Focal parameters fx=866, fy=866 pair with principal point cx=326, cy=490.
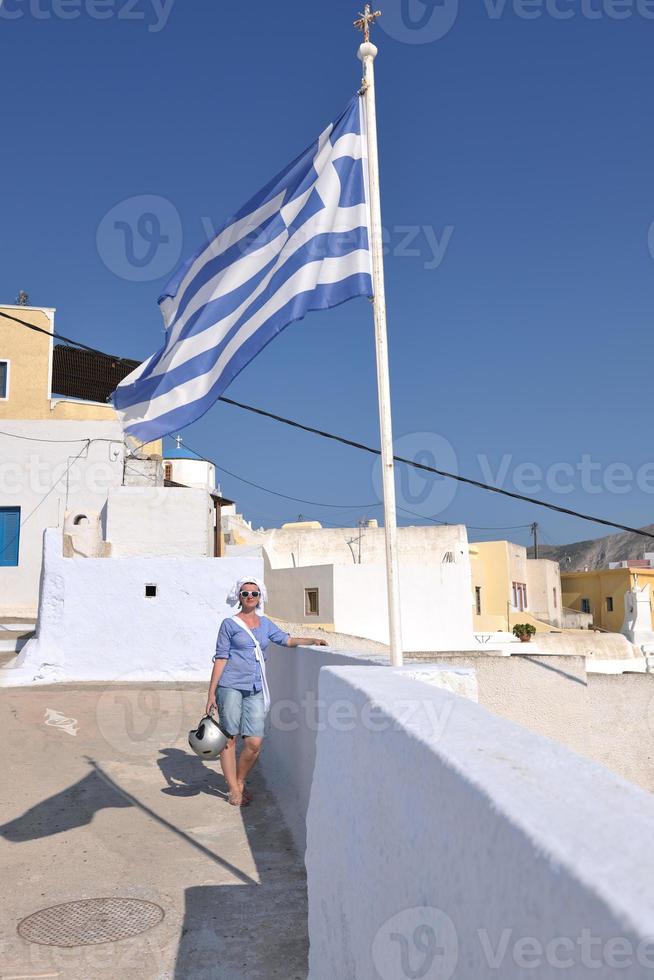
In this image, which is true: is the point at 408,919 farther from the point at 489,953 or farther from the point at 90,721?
the point at 90,721

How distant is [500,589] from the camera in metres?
44.1

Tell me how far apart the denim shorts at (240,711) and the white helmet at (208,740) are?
0.27 ft

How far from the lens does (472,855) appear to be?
5.94 ft

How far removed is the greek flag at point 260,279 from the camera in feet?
18.2

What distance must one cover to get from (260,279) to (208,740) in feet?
10.5

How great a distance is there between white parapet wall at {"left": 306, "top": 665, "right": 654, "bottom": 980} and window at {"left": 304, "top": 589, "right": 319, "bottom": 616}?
27.6 meters

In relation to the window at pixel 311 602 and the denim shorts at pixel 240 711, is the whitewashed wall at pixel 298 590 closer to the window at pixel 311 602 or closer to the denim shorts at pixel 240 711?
the window at pixel 311 602

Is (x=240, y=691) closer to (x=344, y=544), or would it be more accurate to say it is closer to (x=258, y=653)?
(x=258, y=653)
